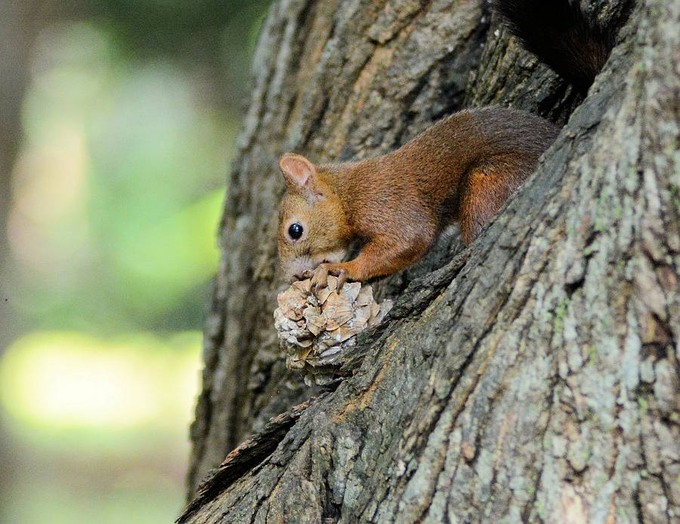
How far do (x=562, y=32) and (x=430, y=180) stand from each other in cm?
60

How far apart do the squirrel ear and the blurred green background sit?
157 inches

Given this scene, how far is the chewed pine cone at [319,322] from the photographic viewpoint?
225 centimetres

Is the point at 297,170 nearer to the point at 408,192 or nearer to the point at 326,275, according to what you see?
the point at 408,192

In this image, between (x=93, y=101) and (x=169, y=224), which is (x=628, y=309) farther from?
(x=93, y=101)

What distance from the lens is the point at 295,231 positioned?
117 inches

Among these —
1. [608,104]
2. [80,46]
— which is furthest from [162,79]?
[608,104]

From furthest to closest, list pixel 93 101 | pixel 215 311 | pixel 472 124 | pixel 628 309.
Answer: pixel 93 101
pixel 215 311
pixel 472 124
pixel 628 309

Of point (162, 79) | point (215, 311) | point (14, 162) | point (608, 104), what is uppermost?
point (162, 79)

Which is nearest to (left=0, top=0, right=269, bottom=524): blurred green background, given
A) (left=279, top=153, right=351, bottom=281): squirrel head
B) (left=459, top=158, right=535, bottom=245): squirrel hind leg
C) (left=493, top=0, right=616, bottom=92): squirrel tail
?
(left=279, top=153, right=351, bottom=281): squirrel head

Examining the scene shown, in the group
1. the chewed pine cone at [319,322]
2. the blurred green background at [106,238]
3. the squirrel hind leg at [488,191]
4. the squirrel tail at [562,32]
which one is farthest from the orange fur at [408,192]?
the blurred green background at [106,238]

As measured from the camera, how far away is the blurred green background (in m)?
7.35

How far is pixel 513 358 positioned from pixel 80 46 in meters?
7.51

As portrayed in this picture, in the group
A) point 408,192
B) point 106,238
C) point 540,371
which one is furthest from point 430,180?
point 106,238

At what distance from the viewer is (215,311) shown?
3492 millimetres
